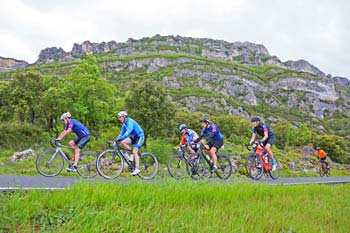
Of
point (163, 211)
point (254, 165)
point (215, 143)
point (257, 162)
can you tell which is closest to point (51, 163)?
point (215, 143)

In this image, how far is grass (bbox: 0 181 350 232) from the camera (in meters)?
4.56

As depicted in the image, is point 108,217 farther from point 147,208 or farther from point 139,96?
point 139,96

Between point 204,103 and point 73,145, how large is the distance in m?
117

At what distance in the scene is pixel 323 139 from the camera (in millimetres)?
74875

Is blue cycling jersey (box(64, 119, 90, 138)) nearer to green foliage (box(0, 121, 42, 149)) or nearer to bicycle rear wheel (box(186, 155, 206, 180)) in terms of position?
bicycle rear wheel (box(186, 155, 206, 180))

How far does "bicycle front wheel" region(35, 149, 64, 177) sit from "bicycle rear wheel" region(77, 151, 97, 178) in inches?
24.0

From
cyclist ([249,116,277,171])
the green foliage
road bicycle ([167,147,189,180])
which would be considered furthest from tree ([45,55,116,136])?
cyclist ([249,116,277,171])

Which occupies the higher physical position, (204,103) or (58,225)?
(204,103)

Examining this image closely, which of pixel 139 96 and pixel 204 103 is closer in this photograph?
pixel 139 96

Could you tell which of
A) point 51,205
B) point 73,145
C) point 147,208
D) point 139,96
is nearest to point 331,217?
point 147,208

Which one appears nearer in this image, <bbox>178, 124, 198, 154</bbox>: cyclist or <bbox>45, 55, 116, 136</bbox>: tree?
<bbox>178, 124, 198, 154</bbox>: cyclist

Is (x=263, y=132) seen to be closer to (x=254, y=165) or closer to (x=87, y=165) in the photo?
(x=254, y=165)

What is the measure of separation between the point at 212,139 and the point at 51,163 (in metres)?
5.36

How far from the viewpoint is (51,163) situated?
12.1 metres
